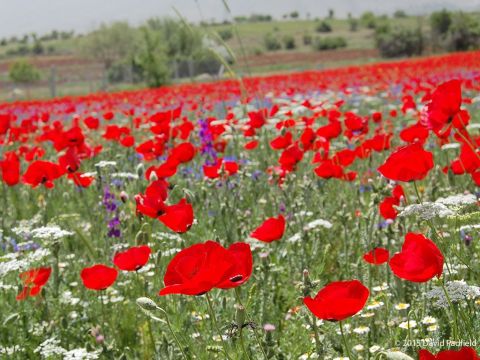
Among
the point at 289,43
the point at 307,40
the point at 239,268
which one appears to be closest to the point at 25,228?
the point at 239,268

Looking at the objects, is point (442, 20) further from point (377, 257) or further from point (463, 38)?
point (377, 257)

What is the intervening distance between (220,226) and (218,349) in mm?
1722

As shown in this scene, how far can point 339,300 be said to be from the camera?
1.50 meters

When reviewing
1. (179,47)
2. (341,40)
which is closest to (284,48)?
(341,40)

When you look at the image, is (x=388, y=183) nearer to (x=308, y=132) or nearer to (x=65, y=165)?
(x=308, y=132)

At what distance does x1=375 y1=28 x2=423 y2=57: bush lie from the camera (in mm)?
41406

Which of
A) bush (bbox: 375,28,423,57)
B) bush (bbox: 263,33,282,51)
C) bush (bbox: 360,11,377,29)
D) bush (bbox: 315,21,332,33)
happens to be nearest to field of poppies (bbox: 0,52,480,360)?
bush (bbox: 375,28,423,57)

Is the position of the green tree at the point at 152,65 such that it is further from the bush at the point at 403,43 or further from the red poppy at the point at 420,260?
the red poppy at the point at 420,260

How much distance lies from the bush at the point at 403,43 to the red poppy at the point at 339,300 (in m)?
41.8

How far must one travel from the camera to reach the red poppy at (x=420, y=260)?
160 cm

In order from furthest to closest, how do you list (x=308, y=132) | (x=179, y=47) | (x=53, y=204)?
(x=179, y=47), (x=53, y=204), (x=308, y=132)

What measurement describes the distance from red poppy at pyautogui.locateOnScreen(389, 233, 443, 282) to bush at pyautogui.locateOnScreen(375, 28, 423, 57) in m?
41.6

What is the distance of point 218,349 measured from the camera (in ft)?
7.79

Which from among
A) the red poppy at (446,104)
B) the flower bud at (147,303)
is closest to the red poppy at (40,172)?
the flower bud at (147,303)
